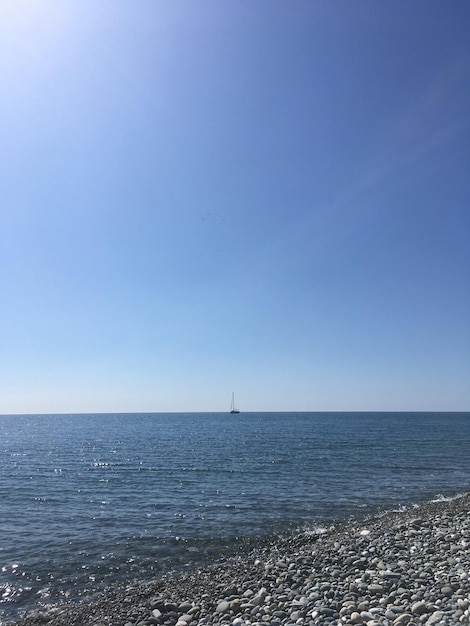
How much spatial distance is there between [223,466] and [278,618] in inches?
1202

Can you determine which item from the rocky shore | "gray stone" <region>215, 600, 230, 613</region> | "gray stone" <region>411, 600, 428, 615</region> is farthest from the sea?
"gray stone" <region>411, 600, 428, 615</region>

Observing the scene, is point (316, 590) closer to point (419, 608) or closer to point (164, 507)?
point (419, 608)

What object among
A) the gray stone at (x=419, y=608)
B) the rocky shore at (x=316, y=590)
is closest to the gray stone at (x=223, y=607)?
the rocky shore at (x=316, y=590)

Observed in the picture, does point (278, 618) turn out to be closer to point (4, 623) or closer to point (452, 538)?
point (4, 623)

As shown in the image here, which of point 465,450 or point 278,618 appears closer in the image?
point 278,618

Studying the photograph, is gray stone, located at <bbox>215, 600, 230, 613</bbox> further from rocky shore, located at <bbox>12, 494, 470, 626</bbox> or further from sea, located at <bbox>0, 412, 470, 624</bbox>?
sea, located at <bbox>0, 412, 470, 624</bbox>

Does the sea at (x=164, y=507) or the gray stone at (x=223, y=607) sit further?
the sea at (x=164, y=507)

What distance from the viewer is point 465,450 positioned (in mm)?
49438

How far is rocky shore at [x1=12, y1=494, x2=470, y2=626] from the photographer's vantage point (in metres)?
8.98

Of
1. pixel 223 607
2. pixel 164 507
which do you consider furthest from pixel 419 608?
pixel 164 507

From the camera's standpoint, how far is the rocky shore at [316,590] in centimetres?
898

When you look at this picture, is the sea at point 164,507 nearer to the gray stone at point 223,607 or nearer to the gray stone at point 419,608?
the gray stone at point 223,607

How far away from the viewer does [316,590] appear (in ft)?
34.3

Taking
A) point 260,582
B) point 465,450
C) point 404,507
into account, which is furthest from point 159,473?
point 465,450
